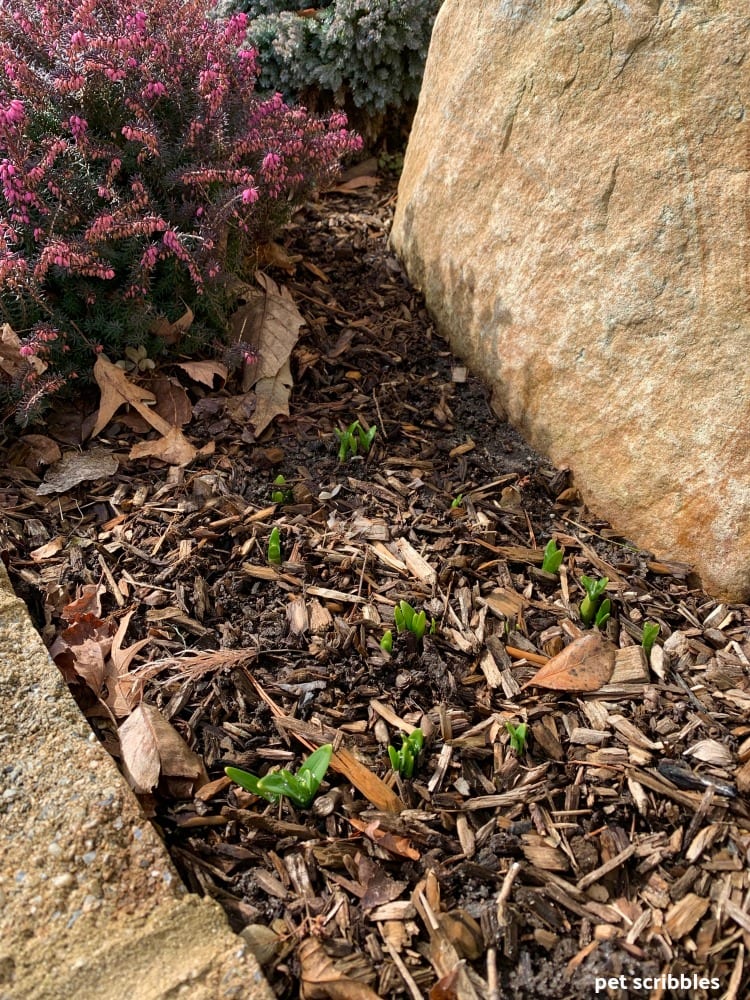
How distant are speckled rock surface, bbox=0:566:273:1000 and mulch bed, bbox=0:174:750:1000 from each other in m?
0.18

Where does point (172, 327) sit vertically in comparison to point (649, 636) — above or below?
above

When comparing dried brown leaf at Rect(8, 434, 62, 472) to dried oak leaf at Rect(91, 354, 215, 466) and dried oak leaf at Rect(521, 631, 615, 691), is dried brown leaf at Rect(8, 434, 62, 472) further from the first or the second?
dried oak leaf at Rect(521, 631, 615, 691)

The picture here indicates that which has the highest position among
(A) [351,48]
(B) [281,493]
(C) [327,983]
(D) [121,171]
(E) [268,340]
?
(A) [351,48]

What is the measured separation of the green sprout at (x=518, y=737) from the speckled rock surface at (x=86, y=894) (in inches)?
31.2

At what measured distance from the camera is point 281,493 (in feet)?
9.14

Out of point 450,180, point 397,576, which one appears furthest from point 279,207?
point 397,576

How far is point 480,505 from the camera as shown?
282cm

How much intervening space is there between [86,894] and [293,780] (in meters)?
0.48

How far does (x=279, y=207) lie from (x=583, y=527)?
176cm

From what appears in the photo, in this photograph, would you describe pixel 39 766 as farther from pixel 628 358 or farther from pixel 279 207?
pixel 279 207

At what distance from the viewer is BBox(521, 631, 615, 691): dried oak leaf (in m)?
2.27

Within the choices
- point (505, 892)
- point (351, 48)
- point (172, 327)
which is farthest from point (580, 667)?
point (351, 48)

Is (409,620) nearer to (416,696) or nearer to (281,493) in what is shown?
(416,696)

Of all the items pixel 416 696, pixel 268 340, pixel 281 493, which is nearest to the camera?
pixel 416 696
